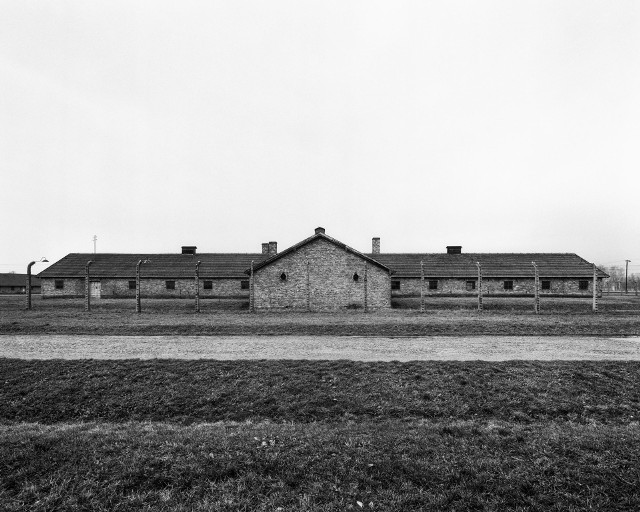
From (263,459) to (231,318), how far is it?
1477cm

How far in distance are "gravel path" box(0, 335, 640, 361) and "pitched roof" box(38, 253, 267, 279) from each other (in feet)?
69.6

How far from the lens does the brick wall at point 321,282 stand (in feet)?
86.1

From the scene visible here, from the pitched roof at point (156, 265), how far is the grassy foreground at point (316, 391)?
1007 inches

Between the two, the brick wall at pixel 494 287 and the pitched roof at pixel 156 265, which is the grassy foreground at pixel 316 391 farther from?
the pitched roof at pixel 156 265

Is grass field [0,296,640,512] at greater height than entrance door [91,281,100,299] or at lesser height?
lesser

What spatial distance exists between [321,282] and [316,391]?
1876cm

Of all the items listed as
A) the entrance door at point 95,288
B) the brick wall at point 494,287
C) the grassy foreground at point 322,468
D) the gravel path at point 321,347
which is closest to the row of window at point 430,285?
the brick wall at point 494,287

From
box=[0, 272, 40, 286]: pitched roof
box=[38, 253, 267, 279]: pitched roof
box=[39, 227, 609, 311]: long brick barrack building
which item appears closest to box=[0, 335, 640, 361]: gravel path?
box=[39, 227, 609, 311]: long brick barrack building

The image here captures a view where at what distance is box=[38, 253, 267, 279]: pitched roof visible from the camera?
34.6 metres

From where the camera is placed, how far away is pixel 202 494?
411 cm

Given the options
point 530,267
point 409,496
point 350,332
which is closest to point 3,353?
point 350,332

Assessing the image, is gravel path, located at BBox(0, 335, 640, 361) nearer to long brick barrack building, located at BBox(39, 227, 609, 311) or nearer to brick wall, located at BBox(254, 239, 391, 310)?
brick wall, located at BBox(254, 239, 391, 310)

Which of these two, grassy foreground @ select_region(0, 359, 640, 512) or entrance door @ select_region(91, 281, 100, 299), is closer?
grassy foreground @ select_region(0, 359, 640, 512)

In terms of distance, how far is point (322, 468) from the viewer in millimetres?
4586
